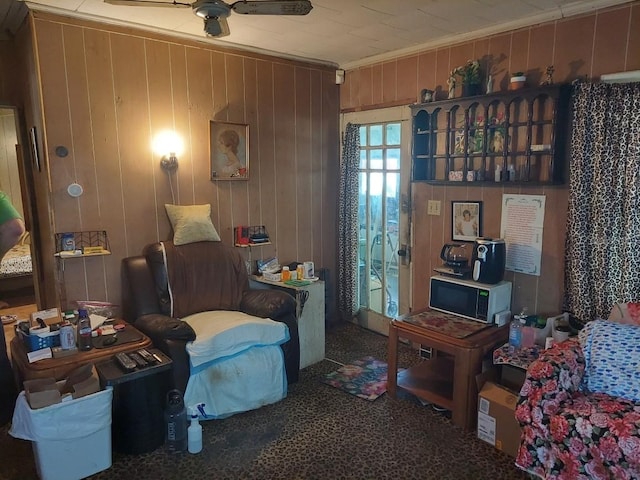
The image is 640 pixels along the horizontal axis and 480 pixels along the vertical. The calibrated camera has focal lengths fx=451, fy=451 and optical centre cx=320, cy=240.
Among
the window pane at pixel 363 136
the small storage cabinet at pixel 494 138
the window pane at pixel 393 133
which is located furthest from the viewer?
the window pane at pixel 363 136

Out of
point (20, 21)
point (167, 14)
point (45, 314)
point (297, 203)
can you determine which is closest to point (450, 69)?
point (297, 203)

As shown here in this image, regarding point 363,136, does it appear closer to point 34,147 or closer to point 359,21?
point 359,21

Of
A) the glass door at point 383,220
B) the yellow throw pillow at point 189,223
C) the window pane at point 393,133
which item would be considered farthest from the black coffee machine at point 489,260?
the yellow throw pillow at point 189,223

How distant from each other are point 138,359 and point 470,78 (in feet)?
9.32

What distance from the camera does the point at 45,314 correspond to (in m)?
2.86

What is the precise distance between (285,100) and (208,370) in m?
2.41

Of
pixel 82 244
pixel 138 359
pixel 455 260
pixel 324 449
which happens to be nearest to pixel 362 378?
pixel 324 449

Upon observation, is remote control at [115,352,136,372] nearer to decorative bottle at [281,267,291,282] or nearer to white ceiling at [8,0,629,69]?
decorative bottle at [281,267,291,282]

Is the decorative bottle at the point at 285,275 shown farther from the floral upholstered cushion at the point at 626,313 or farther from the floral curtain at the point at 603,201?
the floral upholstered cushion at the point at 626,313

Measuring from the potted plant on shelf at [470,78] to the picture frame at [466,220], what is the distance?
0.79 meters

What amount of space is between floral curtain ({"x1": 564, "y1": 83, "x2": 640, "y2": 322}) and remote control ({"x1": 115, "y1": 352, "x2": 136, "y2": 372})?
8.65 feet

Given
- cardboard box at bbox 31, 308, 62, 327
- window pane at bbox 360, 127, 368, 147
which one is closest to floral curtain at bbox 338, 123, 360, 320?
window pane at bbox 360, 127, 368, 147

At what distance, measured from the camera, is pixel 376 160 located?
4090 millimetres

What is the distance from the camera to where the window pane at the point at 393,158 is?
390 centimetres
